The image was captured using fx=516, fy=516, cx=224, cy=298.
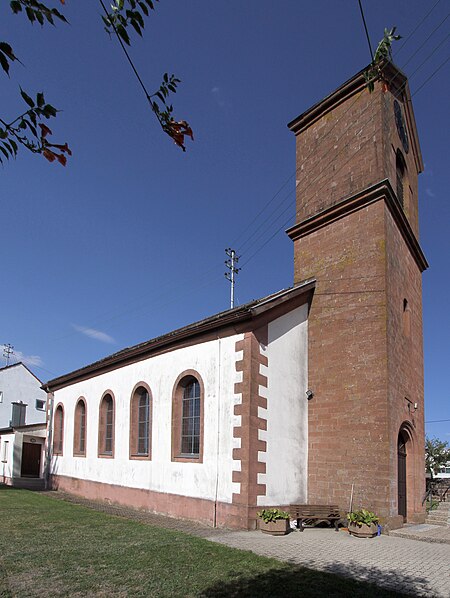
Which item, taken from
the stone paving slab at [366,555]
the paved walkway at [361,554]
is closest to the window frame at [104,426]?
the paved walkway at [361,554]

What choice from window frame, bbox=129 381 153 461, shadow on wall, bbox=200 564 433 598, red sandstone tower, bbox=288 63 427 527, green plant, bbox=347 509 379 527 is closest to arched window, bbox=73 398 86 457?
window frame, bbox=129 381 153 461

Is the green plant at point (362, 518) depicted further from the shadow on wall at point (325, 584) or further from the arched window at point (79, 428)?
the arched window at point (79, 428)

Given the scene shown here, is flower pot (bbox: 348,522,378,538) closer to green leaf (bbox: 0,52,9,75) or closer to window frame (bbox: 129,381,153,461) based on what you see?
window frame (bbox: 129,381,153,461)

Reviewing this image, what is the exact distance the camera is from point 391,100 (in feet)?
49.3

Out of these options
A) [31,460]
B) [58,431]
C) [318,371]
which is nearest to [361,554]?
[318,371]

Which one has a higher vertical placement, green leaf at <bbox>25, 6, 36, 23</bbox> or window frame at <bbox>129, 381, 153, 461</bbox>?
green leaf at <bbox>25, 6, 36, 23</bbox>

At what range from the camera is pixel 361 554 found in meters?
8.95

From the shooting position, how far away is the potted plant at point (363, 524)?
10.7 meters

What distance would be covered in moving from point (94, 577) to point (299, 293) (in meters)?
8.77

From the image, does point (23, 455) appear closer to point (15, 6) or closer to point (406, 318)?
point (406, 318)

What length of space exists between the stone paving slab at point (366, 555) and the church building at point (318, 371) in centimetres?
124

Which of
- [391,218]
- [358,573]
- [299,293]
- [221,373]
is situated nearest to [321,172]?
[391,218]

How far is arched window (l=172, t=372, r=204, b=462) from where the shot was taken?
1352cm

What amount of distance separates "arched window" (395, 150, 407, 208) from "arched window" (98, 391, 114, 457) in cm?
1172
